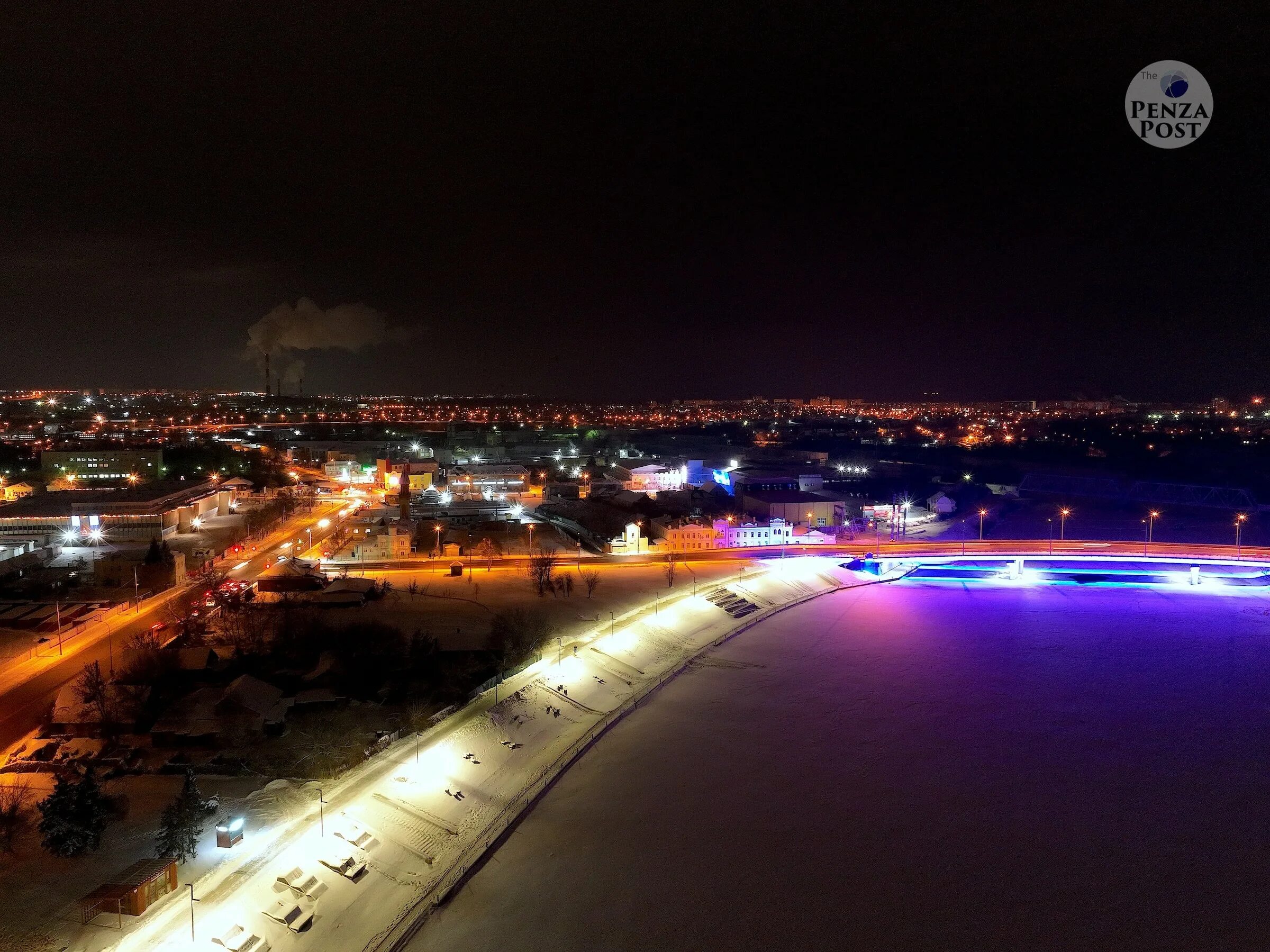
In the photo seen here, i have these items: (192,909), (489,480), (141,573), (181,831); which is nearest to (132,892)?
(192,909)

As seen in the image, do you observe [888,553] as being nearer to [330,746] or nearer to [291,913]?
[330,746]

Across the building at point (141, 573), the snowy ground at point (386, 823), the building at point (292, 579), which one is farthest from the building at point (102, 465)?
the snowy ground at point (386, 823)

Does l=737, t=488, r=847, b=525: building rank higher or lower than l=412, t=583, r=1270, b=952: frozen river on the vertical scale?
higher

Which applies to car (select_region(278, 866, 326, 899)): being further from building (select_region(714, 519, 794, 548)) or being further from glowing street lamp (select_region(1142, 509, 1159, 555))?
glowing street lamp (select_region(1142, 509, 1159, 555))

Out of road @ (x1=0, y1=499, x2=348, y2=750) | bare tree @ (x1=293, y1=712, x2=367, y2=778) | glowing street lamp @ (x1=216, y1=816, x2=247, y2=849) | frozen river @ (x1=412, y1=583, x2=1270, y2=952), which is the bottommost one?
frozen river @ (x1=412, y1=583, x2=1270, y2=952)

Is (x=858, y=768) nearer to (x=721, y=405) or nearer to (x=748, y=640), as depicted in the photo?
(x=748, y=640)

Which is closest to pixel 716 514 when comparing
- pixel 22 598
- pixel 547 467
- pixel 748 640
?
pixel 748 640

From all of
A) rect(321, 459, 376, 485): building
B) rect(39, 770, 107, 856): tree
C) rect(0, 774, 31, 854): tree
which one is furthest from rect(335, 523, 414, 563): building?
rect(321, 459, 376, 485): building

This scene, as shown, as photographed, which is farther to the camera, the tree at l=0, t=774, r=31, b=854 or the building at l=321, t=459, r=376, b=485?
the building at l=321, t=459, r=376, b=485
